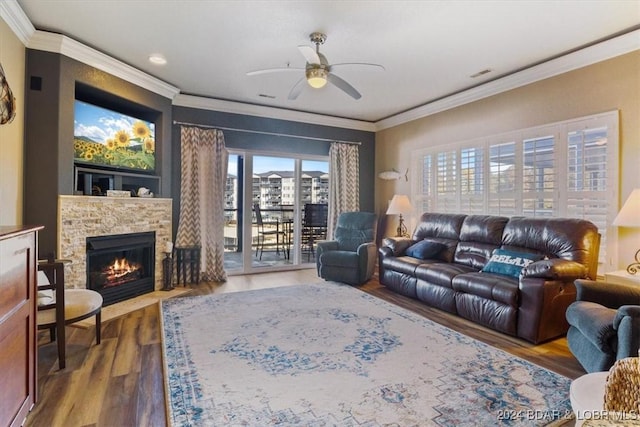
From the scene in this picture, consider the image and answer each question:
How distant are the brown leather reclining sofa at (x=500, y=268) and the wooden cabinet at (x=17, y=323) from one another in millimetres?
3435

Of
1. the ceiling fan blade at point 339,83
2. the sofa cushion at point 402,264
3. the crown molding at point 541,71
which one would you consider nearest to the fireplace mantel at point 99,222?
the ceiling fan blade at point 339,83

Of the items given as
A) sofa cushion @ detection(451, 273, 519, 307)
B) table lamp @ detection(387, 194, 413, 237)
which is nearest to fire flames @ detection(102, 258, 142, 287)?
table lamp @ detection(387, 194, 413, 237)

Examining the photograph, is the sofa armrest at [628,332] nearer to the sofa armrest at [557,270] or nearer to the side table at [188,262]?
the sofa armrest at [557,270]

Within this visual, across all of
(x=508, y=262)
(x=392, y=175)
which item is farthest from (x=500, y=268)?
(x=392, y=175)

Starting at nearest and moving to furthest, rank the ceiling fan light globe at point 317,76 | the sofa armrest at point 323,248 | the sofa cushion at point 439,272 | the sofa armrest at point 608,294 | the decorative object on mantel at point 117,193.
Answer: the sofa armrest at point 608,294
the ceiling fan light globe at point 317,76
the sofa cushion at point 439,272
the decorative object on mantel at point 117,193
the sofa armrest at point 323,248

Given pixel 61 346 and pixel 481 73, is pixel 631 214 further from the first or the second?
pixel 61 346

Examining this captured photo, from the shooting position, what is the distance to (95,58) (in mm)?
3557

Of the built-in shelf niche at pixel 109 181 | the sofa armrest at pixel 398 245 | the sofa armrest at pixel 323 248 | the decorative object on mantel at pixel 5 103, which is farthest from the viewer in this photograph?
the sofa armrest at pixel 323 248

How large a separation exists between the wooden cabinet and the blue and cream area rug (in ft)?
2.32

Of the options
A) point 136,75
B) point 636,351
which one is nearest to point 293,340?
point 636,351

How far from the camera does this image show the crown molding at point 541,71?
310 cm

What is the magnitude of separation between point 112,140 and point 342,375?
3708mm

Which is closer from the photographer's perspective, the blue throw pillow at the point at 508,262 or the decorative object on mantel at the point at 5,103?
the decorative object on mantel at the point at 5,103

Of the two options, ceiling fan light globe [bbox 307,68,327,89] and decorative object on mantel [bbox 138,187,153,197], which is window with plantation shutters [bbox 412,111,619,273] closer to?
ceiling fan light globe [bbox 307,68,327,89]
